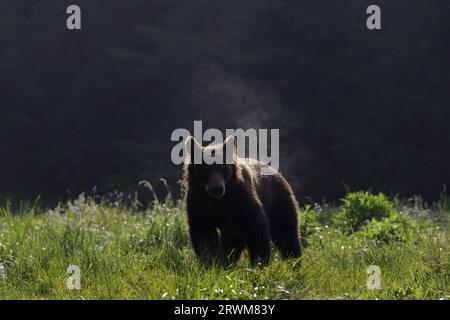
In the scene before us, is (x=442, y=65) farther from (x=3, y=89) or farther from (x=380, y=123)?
(x=3, y=89)

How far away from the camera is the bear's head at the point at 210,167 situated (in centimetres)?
603

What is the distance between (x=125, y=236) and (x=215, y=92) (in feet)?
39.0

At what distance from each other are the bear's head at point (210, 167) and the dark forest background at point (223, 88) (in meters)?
10.6

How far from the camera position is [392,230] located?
8.02m

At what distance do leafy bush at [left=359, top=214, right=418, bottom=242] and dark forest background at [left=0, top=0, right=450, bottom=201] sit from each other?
867 cm

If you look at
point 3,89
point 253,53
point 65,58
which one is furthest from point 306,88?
point 3,89

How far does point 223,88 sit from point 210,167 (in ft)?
43.8

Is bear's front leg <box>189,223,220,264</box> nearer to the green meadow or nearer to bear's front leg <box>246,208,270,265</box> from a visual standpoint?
the green meadow

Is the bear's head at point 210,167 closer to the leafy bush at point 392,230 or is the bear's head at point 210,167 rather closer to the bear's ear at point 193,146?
the bear's ear at point 193,146

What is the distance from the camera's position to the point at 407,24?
1889cm
